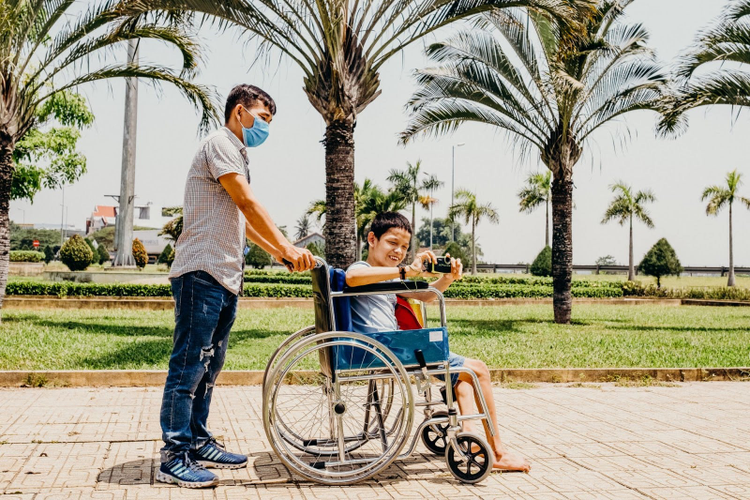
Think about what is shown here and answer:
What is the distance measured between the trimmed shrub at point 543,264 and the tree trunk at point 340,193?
27.0 metres

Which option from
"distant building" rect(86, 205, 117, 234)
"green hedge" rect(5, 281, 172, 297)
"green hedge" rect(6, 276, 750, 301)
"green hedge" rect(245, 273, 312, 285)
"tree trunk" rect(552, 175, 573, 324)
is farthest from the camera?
"distant building" rect(86, 205, 117, 234)

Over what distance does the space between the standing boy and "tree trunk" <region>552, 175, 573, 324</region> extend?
1232 cm

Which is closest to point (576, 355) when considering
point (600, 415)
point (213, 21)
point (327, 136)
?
point (600, 415)

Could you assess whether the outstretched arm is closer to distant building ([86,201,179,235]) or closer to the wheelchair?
the wheelchair

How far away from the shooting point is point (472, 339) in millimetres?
11109

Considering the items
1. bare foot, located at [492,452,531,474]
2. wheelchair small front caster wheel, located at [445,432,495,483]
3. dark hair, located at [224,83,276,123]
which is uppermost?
dark hair, located at [224,83,276,123]

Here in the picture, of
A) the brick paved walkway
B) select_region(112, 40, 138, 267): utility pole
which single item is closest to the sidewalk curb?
the brick paved walkway

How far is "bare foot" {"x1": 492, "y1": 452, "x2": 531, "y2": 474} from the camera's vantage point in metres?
3.81

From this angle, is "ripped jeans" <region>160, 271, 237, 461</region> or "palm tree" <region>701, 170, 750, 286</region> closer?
"ripped jeans" <region>160, 271, 237, 461</region>

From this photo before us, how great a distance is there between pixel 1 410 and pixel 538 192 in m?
43.0

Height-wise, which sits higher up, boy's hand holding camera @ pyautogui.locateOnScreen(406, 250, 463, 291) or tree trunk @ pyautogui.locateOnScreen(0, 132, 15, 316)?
tree trunk @ pyautogui.locateOnScreen(0, 132, 15, 316)

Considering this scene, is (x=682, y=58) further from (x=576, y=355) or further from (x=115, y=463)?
(x=115, y=463)

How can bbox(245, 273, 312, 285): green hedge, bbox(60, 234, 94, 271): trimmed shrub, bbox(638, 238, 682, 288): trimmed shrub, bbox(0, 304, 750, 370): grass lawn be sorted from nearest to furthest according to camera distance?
bbox(0, 304, 750, 370): grass lawn, bbox(245, 273, 312, 285): green hedge, bbox(60, 234, 94, 271): trimmed shrub, bbox(638, 238, 682, 288): trimmed shrub

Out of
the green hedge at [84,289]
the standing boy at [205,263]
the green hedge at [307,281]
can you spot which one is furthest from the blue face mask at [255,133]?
the green hedge at [307,281]
